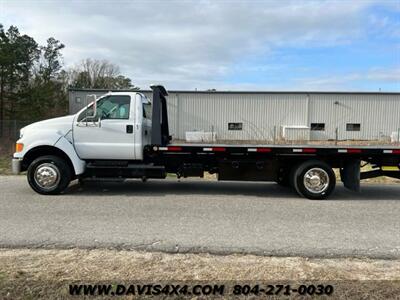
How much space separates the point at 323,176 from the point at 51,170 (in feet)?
20.1

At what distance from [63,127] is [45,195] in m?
1.58

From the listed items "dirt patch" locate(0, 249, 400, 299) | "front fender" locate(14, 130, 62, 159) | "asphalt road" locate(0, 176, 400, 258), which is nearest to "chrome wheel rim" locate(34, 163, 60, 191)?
"asphalt road" locate(0, 176, 400, 258)

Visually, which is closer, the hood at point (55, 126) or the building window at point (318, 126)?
the hood at point (55, 126)

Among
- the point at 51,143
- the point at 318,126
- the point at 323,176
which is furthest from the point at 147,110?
the point at 318,126

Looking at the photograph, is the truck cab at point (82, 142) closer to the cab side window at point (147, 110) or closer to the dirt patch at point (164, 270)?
the cab side window at point (147, 110)

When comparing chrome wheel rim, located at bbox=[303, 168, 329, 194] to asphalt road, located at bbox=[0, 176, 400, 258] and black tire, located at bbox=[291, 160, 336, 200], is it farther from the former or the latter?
asphalt road, located at bbox=[0, 176, 400, 258]

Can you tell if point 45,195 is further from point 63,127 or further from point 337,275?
point 337,275

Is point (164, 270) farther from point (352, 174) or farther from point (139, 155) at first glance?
point (352, 174)

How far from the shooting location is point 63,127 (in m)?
9.22

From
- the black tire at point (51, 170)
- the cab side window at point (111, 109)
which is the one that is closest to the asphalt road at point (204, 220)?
the black tire at point (51, 170)

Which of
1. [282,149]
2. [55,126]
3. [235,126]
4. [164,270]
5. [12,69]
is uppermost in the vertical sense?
[12,69]

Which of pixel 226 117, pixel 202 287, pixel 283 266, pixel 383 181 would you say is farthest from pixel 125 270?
pixel 226 117

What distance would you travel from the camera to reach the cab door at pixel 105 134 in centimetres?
924

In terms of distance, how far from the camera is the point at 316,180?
363 inches
